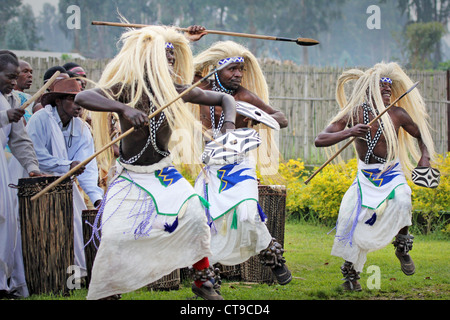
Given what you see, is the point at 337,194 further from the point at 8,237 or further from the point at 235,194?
the point at 8,237

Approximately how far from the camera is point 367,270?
25.7 ft

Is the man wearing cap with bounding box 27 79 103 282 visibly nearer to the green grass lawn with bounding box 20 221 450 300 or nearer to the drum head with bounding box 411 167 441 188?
the green grass lawn with bounding box 20 221 450 300

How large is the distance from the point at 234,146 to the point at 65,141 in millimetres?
1911

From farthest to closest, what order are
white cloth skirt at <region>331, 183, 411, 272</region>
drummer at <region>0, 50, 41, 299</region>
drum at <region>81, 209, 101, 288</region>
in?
white cloth skirt at <region>331, 183, 411, 272</region> → drum at <region>81, 209, 101, 288</region> → drummer at <region>0, 50, 41, 299</region>

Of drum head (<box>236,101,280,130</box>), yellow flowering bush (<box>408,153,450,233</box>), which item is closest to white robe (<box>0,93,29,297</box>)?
drum head (<box>236,101,280,130</box>)

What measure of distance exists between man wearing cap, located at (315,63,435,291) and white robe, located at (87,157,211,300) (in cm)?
211

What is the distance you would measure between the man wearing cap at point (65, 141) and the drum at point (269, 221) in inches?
63.8

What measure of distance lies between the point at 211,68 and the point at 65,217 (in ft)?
6.94

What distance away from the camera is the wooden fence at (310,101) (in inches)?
621

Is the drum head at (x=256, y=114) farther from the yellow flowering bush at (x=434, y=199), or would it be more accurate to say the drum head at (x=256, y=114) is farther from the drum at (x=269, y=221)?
the yellow flowering bush at (x=434, y=199)

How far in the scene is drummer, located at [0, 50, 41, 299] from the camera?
6.02 m

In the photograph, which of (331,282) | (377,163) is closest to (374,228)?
(377,163)

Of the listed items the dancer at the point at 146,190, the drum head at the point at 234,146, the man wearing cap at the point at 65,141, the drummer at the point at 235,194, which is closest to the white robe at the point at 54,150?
the man wearing cap at the point at 65,141

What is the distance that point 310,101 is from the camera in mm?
15859
